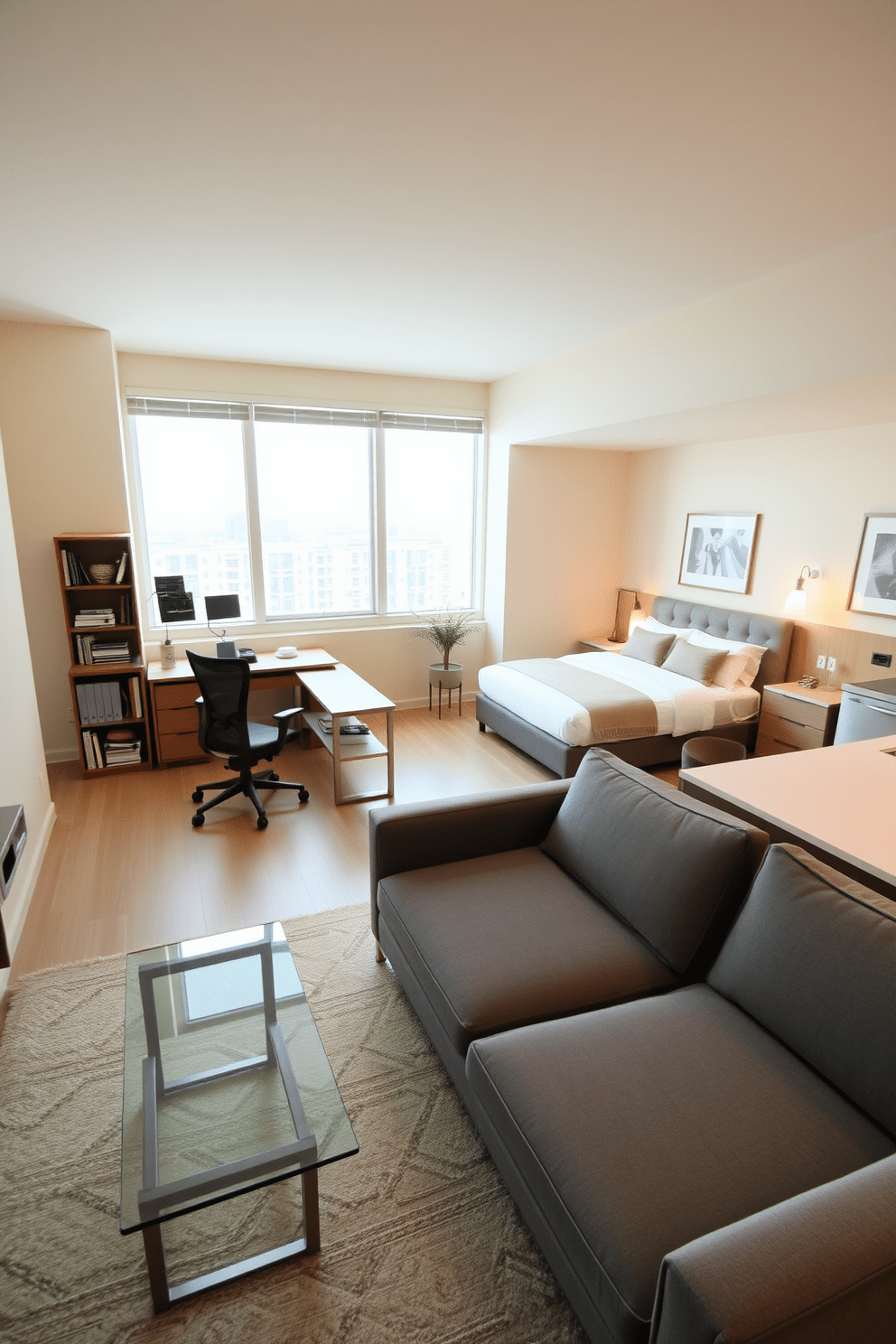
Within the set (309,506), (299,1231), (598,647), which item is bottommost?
(299,1231)

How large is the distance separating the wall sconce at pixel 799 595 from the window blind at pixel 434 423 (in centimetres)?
291

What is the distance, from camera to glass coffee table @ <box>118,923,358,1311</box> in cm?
149

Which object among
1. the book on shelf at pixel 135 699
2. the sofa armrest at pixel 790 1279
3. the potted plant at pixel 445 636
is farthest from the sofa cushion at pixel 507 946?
the potted plant at pixel 445 636

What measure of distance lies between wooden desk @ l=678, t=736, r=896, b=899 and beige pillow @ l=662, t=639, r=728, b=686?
194cm

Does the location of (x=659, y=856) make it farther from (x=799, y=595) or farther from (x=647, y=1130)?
(x=799, y=595)

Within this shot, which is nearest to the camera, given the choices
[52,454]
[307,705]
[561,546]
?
→ [52,454]

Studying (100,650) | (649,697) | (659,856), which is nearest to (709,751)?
(649,697)

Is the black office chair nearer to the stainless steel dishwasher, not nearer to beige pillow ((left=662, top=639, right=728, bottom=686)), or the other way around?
beige pillow ((left=662, top=639, right=728, bottom=686))

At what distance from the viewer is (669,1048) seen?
5.30ft

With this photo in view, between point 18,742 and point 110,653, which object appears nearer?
point 18,742

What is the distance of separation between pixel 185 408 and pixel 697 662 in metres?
4.14

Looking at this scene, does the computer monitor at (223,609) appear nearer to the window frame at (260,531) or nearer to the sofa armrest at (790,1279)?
the window frame at (260,531)

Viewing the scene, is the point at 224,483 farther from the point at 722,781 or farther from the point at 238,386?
the point at 722,781

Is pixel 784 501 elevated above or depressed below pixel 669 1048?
above
